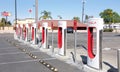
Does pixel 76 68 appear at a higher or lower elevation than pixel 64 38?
lower

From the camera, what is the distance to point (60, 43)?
17.6 m

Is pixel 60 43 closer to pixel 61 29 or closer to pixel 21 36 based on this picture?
pixel 61 29

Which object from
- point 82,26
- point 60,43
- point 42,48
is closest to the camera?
point 60,43

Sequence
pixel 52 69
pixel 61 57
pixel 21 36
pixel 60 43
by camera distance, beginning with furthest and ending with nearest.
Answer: pixel 21 36 → pixel 60 43 → pixel 61 57 → pixel 52 69

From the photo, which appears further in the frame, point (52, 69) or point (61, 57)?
point (61, 57)

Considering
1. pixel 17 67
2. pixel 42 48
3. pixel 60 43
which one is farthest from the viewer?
pixel 42 48

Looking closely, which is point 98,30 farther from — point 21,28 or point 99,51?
point 21,28

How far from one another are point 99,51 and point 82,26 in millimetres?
95380

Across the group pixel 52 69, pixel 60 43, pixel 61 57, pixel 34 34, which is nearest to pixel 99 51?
pixel 52 69

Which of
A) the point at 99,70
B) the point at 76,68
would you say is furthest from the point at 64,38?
the point at 99,70

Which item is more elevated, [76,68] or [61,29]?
[61,29]

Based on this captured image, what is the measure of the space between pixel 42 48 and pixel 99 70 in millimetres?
10786

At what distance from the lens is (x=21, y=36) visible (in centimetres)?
3506

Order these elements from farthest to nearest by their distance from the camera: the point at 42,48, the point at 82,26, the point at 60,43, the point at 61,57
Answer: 1. the point at 82,26
2. the point at 42,48
3. the point at 60,43
4. the point at 61,57
